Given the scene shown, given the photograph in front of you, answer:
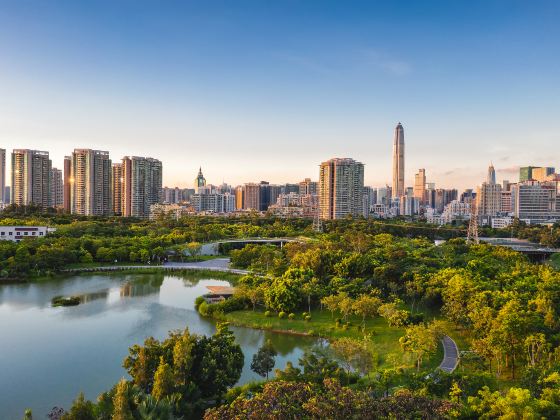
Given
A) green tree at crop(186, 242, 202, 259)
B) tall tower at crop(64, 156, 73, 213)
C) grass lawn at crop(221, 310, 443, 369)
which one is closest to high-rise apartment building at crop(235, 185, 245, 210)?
tall tower at crop(64, 156, 73, 213)

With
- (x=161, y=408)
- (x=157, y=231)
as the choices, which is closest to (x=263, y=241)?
(x=157, y=231)

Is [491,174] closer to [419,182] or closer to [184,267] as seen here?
[419,182]

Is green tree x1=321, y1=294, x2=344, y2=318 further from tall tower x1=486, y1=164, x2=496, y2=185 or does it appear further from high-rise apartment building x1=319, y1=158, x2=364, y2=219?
tall tower x1=486, y1=164, x2=496, y2=185

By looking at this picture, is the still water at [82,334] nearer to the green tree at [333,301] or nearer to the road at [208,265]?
the green tree at [333,301]

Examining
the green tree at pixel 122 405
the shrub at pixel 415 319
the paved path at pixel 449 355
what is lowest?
the paved path at pixel 449 355

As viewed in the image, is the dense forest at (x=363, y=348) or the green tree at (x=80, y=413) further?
the green tree at (x=80, y=413)

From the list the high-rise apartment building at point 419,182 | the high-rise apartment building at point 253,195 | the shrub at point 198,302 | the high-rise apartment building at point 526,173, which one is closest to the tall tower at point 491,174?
the high-rise apartment building at point 526,173
